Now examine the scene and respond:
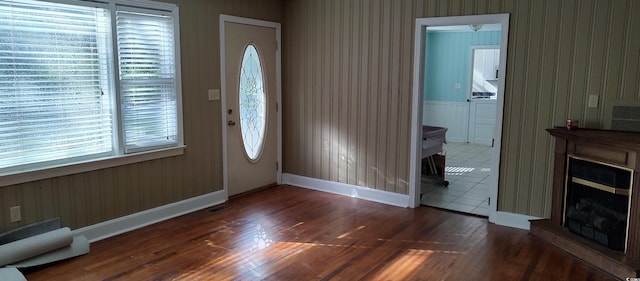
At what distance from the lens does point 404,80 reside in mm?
4812

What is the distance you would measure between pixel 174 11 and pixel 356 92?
2.08 m

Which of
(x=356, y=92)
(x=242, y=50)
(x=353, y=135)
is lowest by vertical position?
(x=353, y=135)

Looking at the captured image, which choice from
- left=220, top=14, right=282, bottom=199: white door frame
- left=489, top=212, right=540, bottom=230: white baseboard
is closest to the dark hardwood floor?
left=489, top=212, right=540, bottom=230: white baseboard

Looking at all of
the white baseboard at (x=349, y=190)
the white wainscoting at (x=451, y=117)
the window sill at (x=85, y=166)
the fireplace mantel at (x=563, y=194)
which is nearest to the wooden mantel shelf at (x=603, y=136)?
the fireplace mantel at (x=563, y=194)

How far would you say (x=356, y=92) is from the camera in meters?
5.18

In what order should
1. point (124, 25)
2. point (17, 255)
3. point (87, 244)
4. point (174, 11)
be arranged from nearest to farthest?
point (17, 255) → point (87, 244) → point (124, 25) → point (174, 11)

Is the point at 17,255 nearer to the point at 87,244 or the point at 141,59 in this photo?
the point at 87,244

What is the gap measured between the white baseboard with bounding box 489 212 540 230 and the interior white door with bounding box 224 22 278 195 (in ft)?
8.74

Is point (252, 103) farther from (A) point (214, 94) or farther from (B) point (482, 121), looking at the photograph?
(B) point (482, 121)

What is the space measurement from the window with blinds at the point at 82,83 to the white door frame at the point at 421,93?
2373mm

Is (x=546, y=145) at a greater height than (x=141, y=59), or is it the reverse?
(x=141, y=59)

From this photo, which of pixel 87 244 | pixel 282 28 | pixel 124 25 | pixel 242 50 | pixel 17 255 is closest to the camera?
pixel 17 255

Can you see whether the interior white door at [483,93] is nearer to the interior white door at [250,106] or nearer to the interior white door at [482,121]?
the interior white door at [482,121]

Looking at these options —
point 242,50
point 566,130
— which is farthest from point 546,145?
point 242,50
